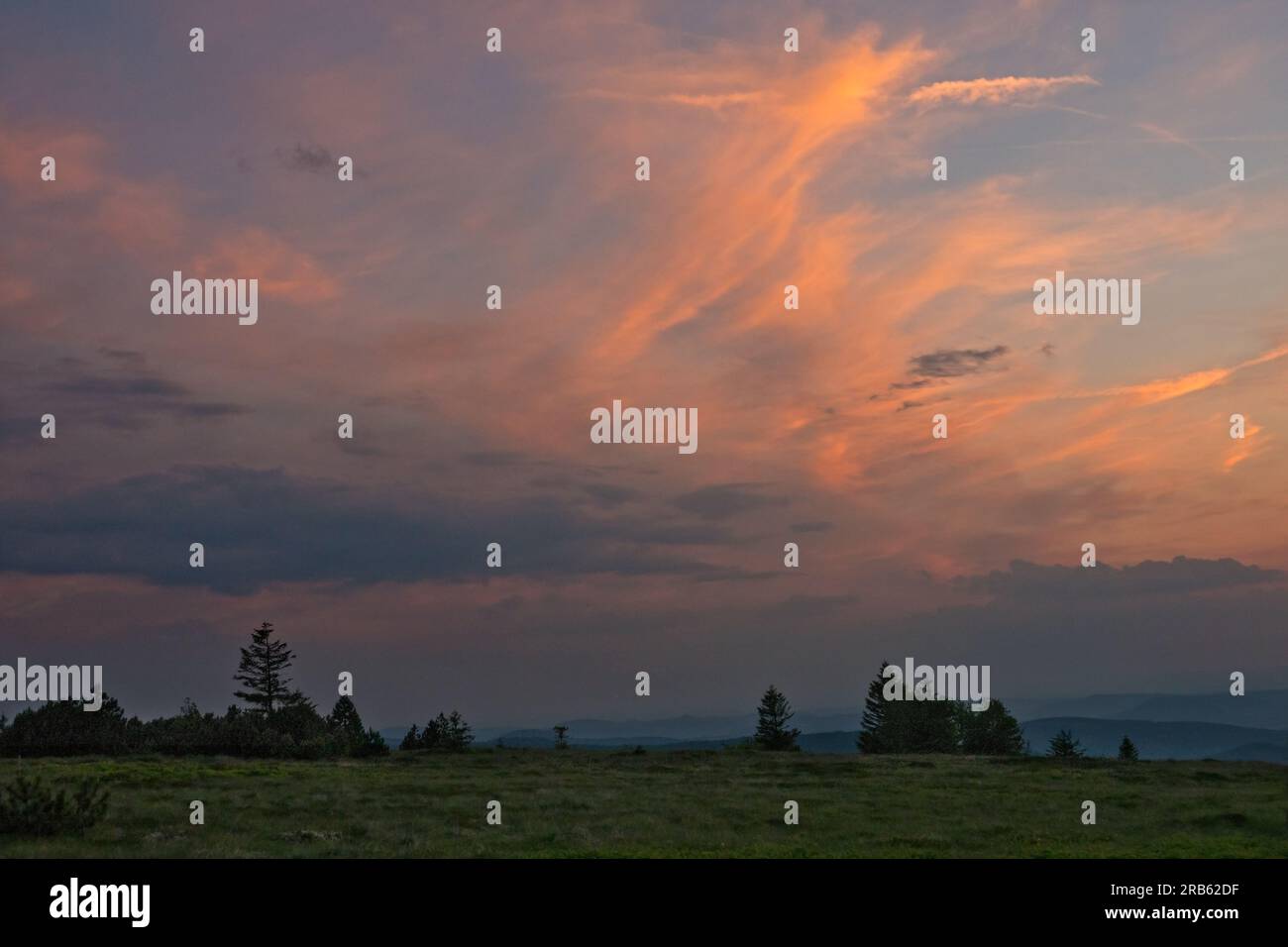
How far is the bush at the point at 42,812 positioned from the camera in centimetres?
3102

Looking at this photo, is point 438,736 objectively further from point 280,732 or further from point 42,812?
point 42,812

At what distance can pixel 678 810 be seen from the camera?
4025cm

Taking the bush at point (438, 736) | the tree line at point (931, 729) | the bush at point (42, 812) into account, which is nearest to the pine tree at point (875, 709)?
the tree line at point (931, 729)

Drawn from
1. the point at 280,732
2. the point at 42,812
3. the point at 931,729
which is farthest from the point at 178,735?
the point at 931,729

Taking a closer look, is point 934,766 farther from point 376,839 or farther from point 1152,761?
point 376,839

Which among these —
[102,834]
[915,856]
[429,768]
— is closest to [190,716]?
[429,768]

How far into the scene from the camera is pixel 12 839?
3012 centimetres

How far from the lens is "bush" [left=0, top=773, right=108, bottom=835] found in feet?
102

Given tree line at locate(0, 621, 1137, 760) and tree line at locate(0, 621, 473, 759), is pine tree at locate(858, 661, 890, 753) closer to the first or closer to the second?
tree line at locate(0, 621, 1137, 760)

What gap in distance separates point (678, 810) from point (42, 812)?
22.4m

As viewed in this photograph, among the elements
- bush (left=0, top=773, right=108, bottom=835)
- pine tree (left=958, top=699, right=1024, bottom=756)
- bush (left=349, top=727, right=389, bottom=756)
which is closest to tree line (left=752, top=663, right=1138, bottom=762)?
pine tree (left=958, top=699, right=1024, bottom=756)

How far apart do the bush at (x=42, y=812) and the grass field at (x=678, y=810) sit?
0.76m

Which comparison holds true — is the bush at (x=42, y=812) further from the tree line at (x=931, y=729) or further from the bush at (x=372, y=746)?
the tree line at (x=931, y=729)
